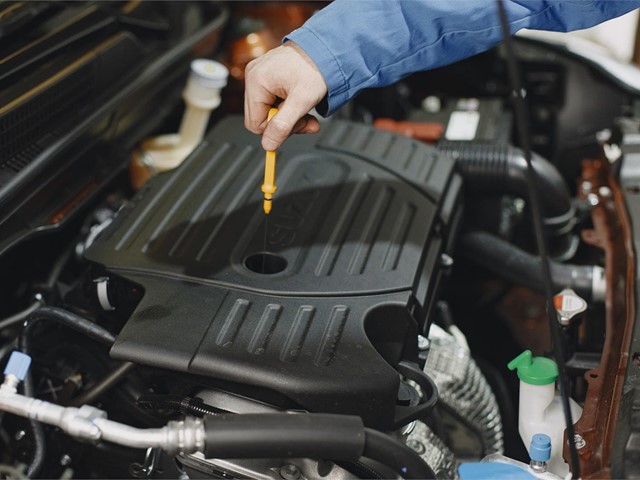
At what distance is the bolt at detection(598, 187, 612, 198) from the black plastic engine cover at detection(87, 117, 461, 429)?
0.97ft

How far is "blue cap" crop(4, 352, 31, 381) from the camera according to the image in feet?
3.15

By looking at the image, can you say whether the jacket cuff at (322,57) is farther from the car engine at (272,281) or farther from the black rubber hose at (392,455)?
the black rubber hose at (392,455)

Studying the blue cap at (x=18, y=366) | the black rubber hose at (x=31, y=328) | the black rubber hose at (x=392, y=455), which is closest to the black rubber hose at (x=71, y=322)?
the black rubber hose at (x=31, y=328)

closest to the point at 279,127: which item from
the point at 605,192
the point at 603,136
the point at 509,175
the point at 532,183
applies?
the point at 532,183

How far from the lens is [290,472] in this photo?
39.9 inches

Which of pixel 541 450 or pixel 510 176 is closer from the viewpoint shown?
pixel 541 450

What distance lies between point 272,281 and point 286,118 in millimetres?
215

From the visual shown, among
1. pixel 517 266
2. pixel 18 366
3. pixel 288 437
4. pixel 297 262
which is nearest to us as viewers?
pixel 288 437

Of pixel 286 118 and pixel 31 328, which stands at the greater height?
pixel 286 118

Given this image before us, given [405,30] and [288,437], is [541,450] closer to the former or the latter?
[288,437]

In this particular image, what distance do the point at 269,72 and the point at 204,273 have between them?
28 cm

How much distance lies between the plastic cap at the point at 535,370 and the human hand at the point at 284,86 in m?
0.42

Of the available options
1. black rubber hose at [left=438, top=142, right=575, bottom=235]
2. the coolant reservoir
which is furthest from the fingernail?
black rubber hose at [left=438, top=142, right=575, bottom=235]

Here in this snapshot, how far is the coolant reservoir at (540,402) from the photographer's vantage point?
3.63 feet
